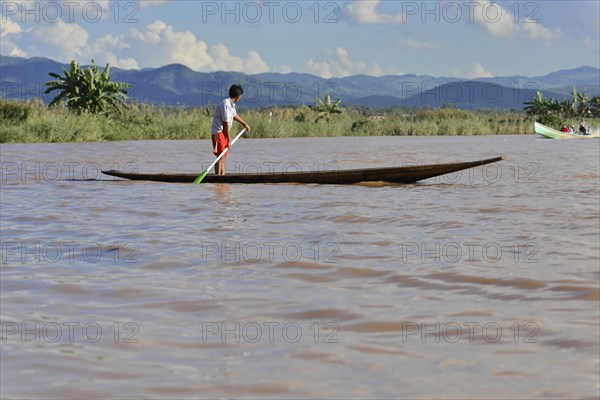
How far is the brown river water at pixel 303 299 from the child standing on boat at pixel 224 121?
10.3 ft

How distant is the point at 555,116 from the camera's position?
55938 mm

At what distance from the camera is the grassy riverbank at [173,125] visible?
28781 mm

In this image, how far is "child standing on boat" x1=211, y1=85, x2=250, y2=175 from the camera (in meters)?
12.7

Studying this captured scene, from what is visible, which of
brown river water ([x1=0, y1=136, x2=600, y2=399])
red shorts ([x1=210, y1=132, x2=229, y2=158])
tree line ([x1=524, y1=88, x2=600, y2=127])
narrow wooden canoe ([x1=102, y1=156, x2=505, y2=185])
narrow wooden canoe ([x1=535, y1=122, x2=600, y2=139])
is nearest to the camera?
brown river water ([x1=0, y1=136, x2=600, y2=399])

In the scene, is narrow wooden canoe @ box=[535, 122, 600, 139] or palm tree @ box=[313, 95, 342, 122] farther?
palm tree @ box=[313, 95, 342, 122]

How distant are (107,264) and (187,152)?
18163mm

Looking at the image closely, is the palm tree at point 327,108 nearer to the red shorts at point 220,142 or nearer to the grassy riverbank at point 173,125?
the grassy riverbank at point 173,125

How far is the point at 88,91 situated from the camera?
35.4 meters

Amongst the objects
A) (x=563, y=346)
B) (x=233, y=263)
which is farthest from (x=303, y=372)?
(x=233, y=263)

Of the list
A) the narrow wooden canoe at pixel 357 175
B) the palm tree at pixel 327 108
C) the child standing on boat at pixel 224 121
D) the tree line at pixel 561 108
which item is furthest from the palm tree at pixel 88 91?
the tree line at pixel 561 108

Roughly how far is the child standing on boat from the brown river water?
313 cm

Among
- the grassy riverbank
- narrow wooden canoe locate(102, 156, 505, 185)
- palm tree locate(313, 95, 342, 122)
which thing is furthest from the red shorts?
palm tree locate(313, 95, 342, 122)

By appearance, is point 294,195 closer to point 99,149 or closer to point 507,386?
point 507,386

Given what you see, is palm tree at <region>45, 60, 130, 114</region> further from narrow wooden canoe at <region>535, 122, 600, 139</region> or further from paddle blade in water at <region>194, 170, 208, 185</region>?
paddle blade in water at <region>194, 170, 208, 185</region>
